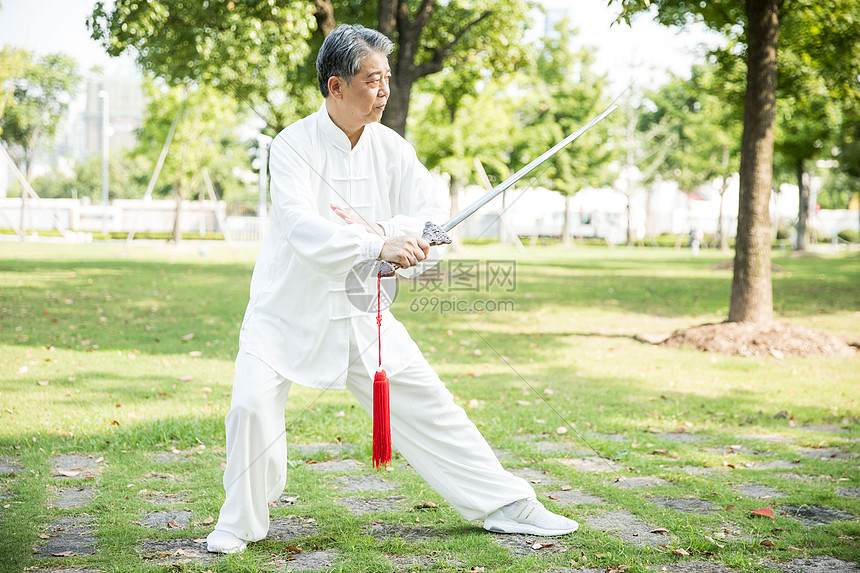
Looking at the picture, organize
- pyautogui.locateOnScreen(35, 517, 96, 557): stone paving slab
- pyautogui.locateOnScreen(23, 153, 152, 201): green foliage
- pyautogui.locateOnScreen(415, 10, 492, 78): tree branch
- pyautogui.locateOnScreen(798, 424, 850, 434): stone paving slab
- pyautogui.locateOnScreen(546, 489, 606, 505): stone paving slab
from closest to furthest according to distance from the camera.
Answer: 1. pyautogui.locateOnScreen(35, 517, 96, 557): stone paving slab
2. pyautogui.locateOnScreen(546, 489, 606, 505): stone paving slab
3. pyautogui.locateOnScreen(798, 424, 850, 434): stone paving slab
4. pyautogui.locateOnScreen(415, 10, 492, 78): tree branch
5. pyautogui.locateOnScreen(23, 153, 152, 201): green foliage

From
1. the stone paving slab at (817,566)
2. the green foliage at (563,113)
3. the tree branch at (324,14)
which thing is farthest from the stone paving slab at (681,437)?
the green foliage at (563,113)

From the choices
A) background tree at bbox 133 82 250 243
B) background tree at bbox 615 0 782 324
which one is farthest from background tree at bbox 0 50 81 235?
background tree at bbox 615 0 782 324

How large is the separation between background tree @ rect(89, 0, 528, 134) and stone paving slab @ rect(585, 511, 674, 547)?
31.5 feet

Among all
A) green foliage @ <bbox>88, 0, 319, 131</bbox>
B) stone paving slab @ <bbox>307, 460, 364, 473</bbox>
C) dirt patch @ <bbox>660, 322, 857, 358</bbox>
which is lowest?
stone paving slab @ <bbox>307, 460, 364, 473</bbox>

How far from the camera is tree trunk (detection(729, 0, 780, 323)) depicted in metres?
9.54

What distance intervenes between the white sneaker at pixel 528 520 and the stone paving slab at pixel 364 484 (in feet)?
3.18

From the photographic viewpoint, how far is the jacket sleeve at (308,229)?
301 centimetres

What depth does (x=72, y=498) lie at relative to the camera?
414cm

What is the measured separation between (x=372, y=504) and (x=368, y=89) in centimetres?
220

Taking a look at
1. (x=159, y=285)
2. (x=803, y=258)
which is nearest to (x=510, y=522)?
(x=159, y=285)

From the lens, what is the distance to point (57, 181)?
7106 centimetres

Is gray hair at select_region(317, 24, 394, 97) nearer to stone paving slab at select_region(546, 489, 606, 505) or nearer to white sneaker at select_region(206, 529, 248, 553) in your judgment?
white sneaker at select_region(206, 529, 248, 553)

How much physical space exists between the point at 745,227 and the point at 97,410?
7.65m

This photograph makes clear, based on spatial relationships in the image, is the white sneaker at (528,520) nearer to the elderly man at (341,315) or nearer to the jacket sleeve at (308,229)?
the elderly man at (341,315)
